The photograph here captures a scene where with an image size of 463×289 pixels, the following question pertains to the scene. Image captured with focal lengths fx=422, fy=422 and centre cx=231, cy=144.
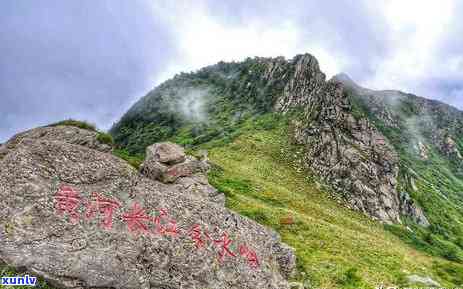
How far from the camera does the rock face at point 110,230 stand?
63.3 ft

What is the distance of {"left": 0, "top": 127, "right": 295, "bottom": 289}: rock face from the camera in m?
19.3

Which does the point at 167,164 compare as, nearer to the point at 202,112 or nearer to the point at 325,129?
the point at 325,129

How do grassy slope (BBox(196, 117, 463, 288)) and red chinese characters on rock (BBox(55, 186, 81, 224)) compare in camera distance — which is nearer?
red chinese characters on rock (BBox(55, 186, 81, 224))

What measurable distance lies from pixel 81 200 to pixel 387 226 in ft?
181

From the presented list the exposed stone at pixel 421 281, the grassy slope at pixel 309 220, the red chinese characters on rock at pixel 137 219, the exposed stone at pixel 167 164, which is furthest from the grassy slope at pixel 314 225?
the red chinese characters on rock at pixel 137 219

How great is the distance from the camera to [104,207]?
22.2 metres

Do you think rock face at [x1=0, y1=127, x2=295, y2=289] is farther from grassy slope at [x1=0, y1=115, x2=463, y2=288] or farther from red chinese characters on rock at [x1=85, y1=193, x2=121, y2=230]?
grassy slope at [x1=0, y1=115, x2=463, y2=288]

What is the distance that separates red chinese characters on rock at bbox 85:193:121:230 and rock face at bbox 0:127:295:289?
5 cm

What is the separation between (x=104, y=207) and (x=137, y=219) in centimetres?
183

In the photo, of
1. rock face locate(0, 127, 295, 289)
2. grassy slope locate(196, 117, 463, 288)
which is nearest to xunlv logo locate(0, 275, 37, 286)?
rock face locate(0, 127, 295, 289)

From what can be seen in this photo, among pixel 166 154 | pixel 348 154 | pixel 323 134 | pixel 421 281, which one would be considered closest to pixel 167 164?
pixel 166 154

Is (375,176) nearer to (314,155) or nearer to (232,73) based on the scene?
(314,155)

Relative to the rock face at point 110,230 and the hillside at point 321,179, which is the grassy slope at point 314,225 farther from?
the rock face at point 110,230

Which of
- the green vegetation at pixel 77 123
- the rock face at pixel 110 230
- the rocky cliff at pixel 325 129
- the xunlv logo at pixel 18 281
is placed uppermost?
the rocky cliff at pixel 325 129
